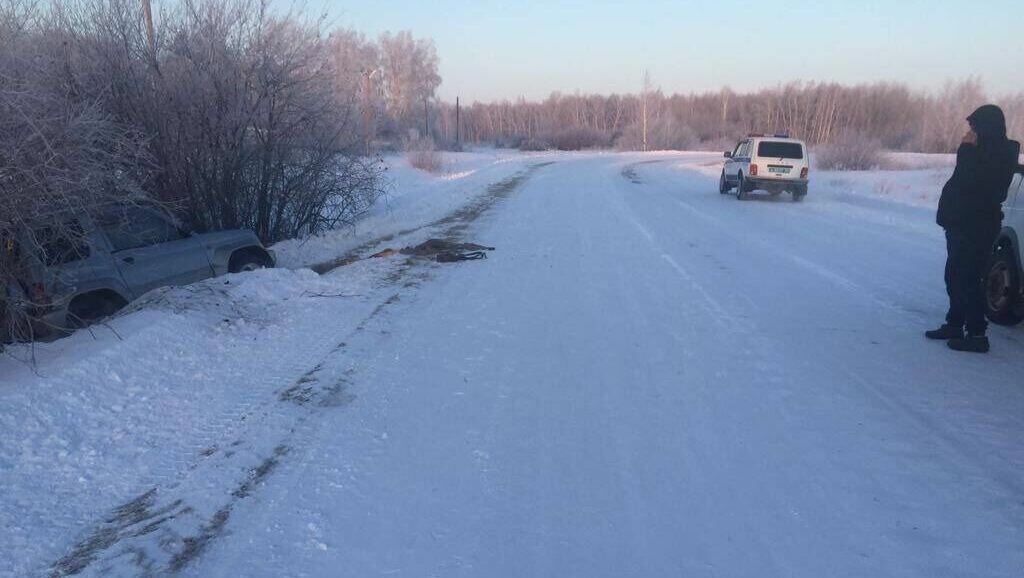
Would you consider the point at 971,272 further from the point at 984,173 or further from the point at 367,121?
the point at 367,121

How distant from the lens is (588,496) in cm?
434

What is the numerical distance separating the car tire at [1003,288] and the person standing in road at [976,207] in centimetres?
88

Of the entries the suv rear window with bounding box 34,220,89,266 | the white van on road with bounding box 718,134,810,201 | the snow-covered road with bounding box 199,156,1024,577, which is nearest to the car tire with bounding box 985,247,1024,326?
the snow-covered road with bounding box 199,156,1024,577

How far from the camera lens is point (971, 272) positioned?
7.32 meters

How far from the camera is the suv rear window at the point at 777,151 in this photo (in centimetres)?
2394

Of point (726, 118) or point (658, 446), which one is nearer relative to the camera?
point (658, 446)

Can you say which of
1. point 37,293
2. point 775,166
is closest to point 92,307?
point 37,293

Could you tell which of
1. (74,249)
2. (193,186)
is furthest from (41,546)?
(193,186)

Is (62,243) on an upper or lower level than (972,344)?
upper

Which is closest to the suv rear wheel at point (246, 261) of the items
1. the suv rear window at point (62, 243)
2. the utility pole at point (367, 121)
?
the suv rear window at point (62, 243)

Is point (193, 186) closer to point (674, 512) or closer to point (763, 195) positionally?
point (674, 512)

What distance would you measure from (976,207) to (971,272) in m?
0.61

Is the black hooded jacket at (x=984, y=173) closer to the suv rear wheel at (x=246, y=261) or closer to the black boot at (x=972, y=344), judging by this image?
the black boot at (x=972, y=344)

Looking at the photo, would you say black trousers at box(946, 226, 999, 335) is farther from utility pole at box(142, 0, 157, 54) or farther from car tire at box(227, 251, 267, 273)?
utility pole at box(142, 0, 157, 54)
